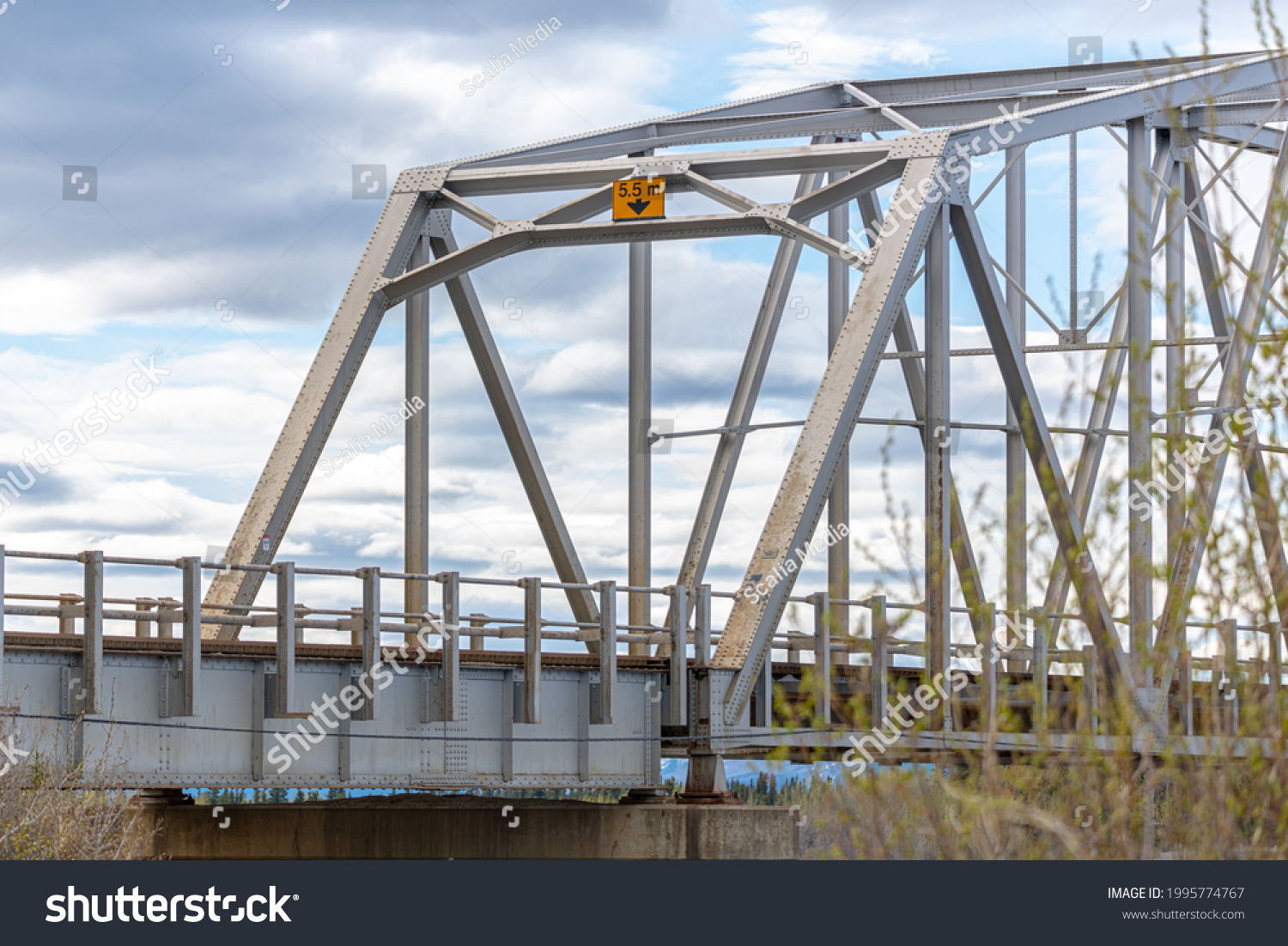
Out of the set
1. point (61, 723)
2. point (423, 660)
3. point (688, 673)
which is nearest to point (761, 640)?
point (688, 673)

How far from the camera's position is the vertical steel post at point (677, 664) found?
18.7 m

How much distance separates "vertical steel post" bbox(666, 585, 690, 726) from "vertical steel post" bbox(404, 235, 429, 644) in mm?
5371

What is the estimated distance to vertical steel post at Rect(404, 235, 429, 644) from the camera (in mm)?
23344

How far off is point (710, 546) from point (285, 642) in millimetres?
13113

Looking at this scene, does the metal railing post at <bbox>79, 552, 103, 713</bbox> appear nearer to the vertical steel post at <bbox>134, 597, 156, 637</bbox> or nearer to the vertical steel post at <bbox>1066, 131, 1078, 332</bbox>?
the vertical steel post at <bbox>134, 597, 156, 637</bbox>

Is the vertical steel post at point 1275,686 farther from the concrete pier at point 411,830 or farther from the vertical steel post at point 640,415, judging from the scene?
the vertical steel post at point 640,415

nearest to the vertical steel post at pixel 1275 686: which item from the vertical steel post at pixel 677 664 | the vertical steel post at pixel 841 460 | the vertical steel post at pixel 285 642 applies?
the vertical steel post at pixel 285 642

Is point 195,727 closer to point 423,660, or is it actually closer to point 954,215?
point 423,660

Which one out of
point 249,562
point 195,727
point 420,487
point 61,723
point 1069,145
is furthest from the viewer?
point 1069,145

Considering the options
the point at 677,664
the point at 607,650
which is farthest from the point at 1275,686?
the point at 677,664

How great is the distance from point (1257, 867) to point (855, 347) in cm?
1189

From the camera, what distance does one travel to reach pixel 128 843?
16719 mm

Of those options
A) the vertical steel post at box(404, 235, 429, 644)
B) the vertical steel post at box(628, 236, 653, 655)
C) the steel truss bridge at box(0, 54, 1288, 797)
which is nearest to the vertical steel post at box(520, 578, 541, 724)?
the steel truss bridge at box(0, 54, 1288, 797)

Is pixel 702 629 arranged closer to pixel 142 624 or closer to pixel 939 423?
pixel 939 423
